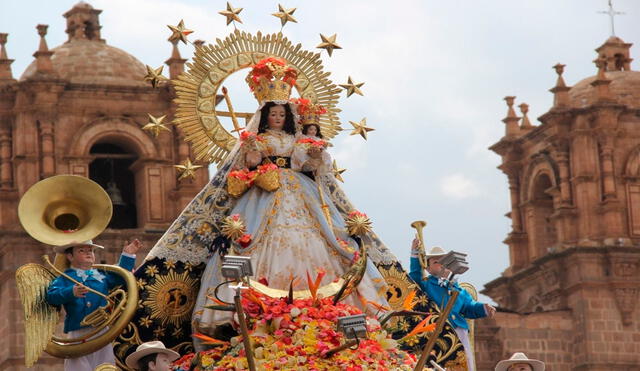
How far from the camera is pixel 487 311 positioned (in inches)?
806

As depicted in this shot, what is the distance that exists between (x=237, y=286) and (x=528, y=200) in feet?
140

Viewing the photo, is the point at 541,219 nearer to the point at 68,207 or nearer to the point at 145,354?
the point at 68,207

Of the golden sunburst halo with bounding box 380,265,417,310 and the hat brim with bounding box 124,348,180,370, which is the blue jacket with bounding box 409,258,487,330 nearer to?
the golden sunburst halo with bounding box 380,265,417,310

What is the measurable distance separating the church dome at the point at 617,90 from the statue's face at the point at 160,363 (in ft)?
136

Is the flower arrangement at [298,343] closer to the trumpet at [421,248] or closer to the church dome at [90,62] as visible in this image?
the trumpet at [421,248]

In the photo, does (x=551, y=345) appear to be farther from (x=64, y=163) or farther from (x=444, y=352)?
(x=444, y=352)

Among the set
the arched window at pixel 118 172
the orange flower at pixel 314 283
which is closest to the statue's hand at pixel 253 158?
the orange flower at pixel 314 283

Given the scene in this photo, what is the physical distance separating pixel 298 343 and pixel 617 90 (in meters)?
41.8

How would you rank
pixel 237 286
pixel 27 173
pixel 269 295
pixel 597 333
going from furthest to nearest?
pixel 597 333, pixel 27 173, pixel 269 295, pixel 237 286

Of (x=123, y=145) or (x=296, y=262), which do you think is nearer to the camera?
(x=296, y=262)

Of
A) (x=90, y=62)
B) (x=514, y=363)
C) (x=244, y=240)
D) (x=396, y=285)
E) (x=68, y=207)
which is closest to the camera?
(x=514, y=363)

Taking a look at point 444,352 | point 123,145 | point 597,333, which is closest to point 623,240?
point 597,333

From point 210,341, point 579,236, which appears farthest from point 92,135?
point 210,341

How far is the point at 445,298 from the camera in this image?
20688 millimetres
